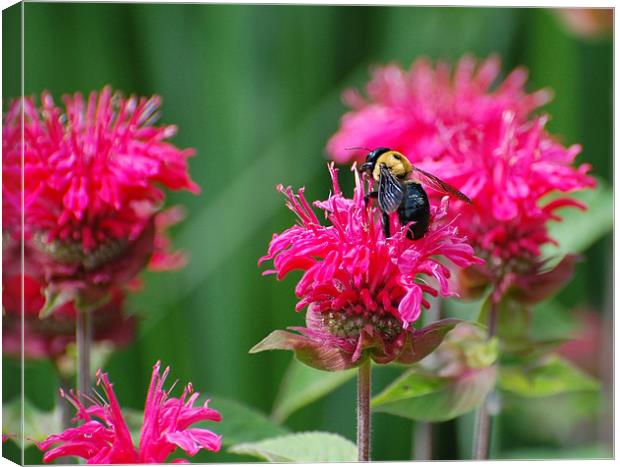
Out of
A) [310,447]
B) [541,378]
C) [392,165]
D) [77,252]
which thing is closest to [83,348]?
[77,252]

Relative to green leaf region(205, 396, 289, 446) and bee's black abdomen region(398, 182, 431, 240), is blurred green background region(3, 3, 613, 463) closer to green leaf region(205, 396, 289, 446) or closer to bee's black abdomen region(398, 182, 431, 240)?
green leaf region(205, 396, 289, 446)

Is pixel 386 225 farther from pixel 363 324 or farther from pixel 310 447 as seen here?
pixel 310 447

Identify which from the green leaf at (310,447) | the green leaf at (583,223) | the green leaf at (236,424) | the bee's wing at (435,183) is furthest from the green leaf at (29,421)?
the green leaf at (583,223)

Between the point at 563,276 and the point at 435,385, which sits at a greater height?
the point at 563,276

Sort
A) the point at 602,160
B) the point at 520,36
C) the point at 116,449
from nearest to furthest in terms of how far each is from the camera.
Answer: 1. the point at 116,449
2. the point at 602,160
3. the point at 520,36

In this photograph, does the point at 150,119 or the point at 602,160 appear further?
the point at 602,160

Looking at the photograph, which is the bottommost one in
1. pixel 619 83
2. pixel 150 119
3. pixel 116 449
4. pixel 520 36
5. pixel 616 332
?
pixel 116 449

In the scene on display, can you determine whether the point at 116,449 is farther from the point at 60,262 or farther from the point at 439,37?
the point at 439,37

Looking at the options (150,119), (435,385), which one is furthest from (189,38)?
(435,385)
